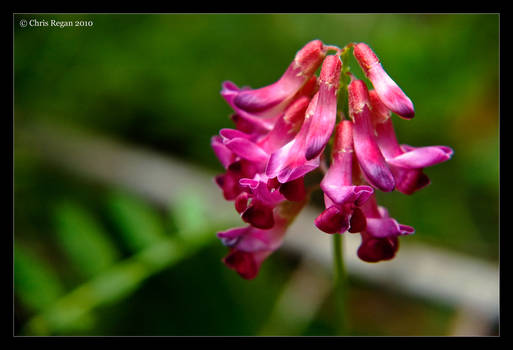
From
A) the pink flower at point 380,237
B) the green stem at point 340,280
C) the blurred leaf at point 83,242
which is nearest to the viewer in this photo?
the pink flower at point 380,237

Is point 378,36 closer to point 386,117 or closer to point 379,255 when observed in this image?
point 386,117

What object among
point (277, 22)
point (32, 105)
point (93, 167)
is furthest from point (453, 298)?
point (32, 105)

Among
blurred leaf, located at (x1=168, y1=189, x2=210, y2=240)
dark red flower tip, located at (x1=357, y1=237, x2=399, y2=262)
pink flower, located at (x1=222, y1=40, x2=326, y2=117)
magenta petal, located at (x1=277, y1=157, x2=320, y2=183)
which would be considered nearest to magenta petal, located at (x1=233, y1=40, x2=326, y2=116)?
pink flower, located at (x1=222, y1=40, x2=326, y2=117)

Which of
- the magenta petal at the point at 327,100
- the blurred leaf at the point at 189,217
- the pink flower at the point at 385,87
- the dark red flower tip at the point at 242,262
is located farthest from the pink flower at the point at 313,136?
the blurred leaf at the point at 189,217

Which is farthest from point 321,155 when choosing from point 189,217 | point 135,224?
point 135,224

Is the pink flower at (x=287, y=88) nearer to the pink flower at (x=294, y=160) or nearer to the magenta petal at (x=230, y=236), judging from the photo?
the pink flower at (x=294, y=160)

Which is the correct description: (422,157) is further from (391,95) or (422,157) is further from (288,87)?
(288,87)
